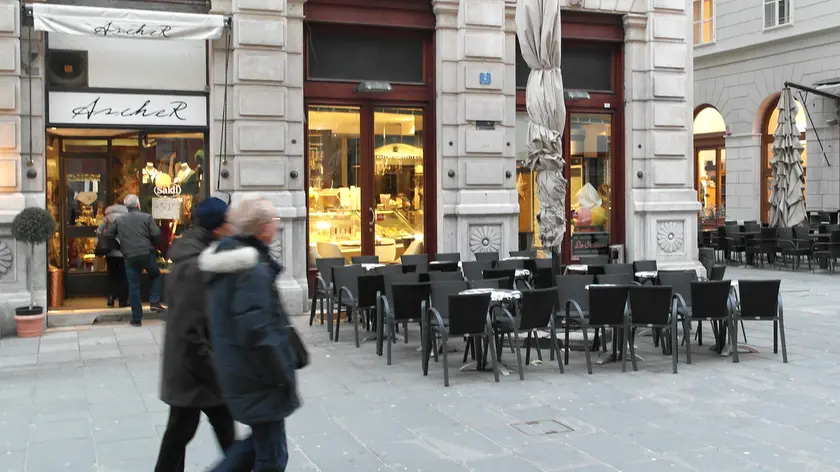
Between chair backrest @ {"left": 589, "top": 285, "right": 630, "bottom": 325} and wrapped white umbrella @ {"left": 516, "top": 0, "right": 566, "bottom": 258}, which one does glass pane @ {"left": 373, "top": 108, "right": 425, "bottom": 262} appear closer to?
A: wrapped white umbrella @ {"left": 516, "top": 0, "right": 566, "bottom": 258}

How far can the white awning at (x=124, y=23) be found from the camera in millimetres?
11508

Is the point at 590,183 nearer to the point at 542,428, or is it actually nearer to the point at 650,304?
the point at 650,304

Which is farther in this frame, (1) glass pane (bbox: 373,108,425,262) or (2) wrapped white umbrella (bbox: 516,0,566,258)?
(1) glass pane (bbox: 373,108,425,262)

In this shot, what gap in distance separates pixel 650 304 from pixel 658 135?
7.59m

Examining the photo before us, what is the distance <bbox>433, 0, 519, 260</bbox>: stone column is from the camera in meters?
14.5

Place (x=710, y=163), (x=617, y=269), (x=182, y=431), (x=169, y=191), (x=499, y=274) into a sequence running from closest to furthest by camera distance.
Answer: (x=182, y=431) < (x=499, y=274) < (x=617, y=269) < (x=169, y=191) < (x=710, y=163)

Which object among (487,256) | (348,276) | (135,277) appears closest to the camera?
(348,276)

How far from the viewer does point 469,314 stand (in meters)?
8.51

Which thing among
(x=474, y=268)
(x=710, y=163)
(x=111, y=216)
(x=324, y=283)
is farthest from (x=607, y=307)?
(x=710, y=163)

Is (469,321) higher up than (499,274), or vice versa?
(499,274)

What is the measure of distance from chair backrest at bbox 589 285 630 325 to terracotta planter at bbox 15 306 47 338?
22.6 feet

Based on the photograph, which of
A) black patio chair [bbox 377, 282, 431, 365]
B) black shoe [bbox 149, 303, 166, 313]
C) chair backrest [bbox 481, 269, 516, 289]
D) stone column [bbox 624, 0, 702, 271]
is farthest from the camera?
stone column [bbox 624, 0, 702, 271]

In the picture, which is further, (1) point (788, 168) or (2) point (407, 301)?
(1) point (788, 168)

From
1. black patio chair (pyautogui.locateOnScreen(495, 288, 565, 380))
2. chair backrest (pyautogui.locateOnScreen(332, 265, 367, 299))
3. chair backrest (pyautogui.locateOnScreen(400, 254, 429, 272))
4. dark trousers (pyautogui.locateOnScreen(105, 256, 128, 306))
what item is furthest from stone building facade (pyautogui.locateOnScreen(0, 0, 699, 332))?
black patio chair (pyautogui.locateOnScreen(495, 288, 565, 380))
